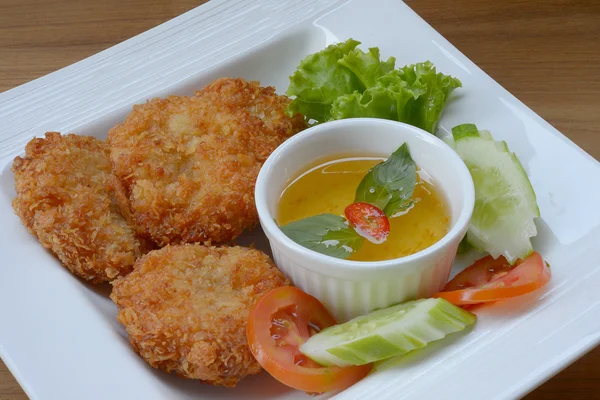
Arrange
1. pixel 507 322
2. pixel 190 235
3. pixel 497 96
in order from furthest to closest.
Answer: pixel 497 96, pixel 190 235, pixel 507 322

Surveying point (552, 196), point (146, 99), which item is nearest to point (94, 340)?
point (146, 99)

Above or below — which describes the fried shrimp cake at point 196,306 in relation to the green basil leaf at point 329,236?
below

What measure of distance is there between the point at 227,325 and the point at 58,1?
366 centimetres

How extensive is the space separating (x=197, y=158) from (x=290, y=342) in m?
1.12

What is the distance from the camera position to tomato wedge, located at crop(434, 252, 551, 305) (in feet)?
11.6

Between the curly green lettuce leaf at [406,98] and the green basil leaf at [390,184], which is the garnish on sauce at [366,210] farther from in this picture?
the curly green lettuce leaf at [406,98]

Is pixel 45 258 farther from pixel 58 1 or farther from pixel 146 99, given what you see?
pixel 58 1

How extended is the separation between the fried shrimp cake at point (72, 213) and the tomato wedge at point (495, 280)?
1442mm

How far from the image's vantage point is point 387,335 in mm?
3328

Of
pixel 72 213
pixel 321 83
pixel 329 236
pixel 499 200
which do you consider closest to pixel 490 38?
pixel 321 83

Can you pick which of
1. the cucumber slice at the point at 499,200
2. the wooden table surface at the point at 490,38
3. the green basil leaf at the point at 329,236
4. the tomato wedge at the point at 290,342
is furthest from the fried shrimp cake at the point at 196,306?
the wooden table surface at the point at 490,38

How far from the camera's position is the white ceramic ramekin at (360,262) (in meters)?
3.58

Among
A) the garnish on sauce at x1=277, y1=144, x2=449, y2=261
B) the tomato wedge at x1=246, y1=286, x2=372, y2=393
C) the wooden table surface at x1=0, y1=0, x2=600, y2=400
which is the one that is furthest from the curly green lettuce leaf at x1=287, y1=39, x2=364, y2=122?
the wooden table surface at x1=0, y1=0, x2=600, y2=400

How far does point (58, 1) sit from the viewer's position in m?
6.25
